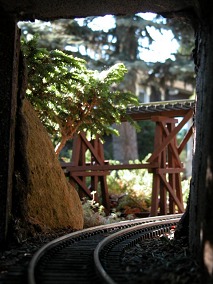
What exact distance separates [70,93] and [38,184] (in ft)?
13.4

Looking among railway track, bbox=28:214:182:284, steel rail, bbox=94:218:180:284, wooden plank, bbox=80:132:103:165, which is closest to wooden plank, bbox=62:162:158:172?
wooden plank, bbox=80:132:103:165

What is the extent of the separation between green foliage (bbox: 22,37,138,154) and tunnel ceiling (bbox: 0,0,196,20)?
2528 mm

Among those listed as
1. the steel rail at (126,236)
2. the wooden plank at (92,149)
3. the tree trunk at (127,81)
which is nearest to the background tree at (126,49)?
the tree trunk at (127,81)

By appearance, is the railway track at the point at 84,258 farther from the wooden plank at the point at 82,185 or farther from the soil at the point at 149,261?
the wooden plank at the point at 82,185

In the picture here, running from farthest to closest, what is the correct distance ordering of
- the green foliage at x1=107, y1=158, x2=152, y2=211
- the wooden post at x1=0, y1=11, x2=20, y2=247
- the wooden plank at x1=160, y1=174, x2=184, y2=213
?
the green foliage at x1=107, y1=158, x2=152, y2=211
the wooden plank at x1=160, y1=174, x2=184, y2=213
the wooden post at x1=0, y1=11, x2=20, y2=247

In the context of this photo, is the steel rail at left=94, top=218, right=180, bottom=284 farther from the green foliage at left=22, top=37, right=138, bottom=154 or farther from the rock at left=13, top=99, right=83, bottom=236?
the green foliage at left=22, top=37, right=138, bottom=154

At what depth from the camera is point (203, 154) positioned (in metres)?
7.58

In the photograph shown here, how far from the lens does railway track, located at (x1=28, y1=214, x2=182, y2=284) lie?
22.4 feet

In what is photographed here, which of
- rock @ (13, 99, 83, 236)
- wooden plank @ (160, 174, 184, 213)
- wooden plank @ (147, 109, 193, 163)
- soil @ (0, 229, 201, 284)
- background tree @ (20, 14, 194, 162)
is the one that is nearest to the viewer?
soil @ (0, 229, 201, 284)

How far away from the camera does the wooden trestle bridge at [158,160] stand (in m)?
17.7

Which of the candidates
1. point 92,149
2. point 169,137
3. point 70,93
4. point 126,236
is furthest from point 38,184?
point 92,149

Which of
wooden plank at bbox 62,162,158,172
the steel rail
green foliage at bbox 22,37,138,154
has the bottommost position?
the steel rail

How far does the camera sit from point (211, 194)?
608cm

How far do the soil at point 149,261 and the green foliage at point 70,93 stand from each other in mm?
4194
